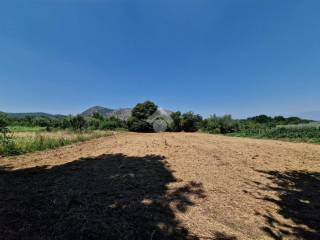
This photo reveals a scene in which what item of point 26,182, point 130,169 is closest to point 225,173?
point 130,169

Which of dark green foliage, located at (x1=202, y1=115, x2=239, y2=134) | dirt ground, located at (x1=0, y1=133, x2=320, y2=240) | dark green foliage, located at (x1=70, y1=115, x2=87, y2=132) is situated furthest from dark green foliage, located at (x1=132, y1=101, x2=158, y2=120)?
dirt ground, located at (x1=0, y1=133, x2=320, y2=240)

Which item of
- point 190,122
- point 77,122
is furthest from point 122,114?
point 190,122

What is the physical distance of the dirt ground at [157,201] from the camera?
8.11ft

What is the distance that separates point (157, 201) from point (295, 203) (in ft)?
7.54

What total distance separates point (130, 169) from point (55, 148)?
4.88m

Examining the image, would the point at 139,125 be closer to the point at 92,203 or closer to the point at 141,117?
the point at 141,117

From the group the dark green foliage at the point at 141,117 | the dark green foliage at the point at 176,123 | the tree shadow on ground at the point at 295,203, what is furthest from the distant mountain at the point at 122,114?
the tree shadow on ground at the point at 295,203

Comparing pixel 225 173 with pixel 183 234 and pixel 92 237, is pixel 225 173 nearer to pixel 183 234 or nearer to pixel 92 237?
pixel 183 234

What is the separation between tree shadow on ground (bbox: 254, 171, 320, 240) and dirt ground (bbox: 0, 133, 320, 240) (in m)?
0.01

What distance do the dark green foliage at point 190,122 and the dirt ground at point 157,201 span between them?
18.2m

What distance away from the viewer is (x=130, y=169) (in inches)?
197

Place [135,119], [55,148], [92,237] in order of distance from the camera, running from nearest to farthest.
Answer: [92,237], [55,148], [135,119]

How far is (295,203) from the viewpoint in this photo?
342 cm

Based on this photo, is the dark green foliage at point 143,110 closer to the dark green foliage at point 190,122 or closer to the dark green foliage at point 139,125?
the dark green foliage at point 139,125
